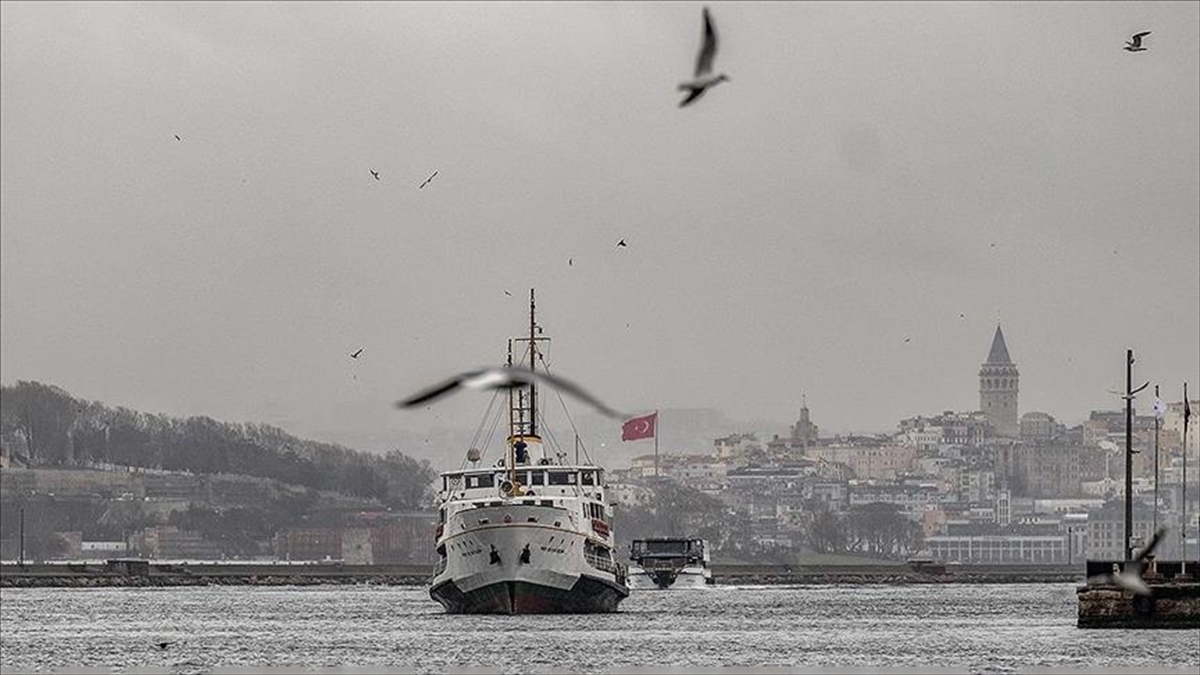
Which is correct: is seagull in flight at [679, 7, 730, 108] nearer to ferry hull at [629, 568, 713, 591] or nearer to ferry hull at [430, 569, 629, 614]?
ferry hull at [430, 569, 629, 614]

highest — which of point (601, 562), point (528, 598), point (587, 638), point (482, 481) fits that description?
point (482, 481)

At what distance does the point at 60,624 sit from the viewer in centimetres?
10275

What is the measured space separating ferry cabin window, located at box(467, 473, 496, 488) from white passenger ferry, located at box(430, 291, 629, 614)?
0.11 ft

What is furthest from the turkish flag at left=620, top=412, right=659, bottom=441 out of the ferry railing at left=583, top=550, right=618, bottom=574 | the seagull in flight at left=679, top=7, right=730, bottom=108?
the seagull in flight at left=679, top=7, right=730, bottom=108

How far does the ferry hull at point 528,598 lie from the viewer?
99.9m

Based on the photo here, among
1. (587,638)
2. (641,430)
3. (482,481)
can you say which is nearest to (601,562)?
(482,481)

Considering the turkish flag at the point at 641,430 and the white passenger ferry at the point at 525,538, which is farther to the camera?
the turkish flag at the point at 641,430

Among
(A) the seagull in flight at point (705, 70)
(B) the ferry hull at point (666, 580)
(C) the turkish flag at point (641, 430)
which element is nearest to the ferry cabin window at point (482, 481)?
(C) the turkish flag at point (641, 430)

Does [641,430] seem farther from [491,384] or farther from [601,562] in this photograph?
[491,384]

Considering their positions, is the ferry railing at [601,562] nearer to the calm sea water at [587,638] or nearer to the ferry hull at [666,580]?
the calm sea water at [587,638]

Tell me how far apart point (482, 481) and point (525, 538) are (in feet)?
20.7

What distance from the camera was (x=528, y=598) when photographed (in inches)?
3932

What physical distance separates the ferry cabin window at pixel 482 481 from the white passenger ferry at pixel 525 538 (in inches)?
1.3

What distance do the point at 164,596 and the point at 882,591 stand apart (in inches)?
1595
